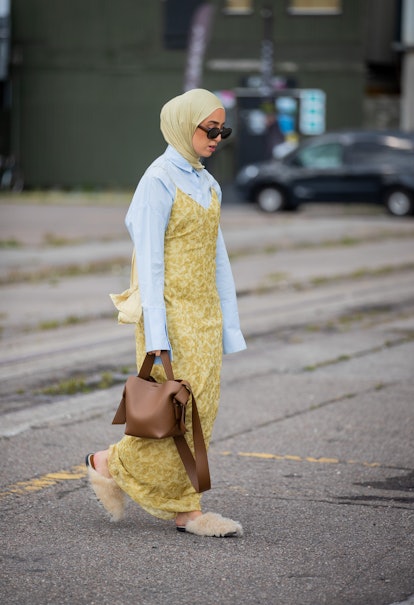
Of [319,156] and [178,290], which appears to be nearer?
[178,290]

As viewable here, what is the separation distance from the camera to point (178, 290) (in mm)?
4984

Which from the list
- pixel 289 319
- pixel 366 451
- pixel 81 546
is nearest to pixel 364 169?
pixel 289 319

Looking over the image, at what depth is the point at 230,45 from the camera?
3372cm

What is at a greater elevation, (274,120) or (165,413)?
(165,413)

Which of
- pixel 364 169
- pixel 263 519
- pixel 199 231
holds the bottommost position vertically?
pixel 364 169

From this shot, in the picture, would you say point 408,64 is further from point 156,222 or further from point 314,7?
point 156,222

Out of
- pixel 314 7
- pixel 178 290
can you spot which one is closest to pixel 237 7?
pixel 314 7

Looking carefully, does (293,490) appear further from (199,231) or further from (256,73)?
(256,73)

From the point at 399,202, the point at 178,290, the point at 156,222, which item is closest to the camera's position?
the point at 156,222

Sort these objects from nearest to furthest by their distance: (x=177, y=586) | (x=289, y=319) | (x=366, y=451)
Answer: (x=177, y=586), (x=366, y=451), (x=289, y=319)

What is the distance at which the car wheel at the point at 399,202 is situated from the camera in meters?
26.1

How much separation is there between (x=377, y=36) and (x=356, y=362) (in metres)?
26.3

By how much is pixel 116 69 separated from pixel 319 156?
9470mm

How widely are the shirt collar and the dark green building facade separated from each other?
2857cm
